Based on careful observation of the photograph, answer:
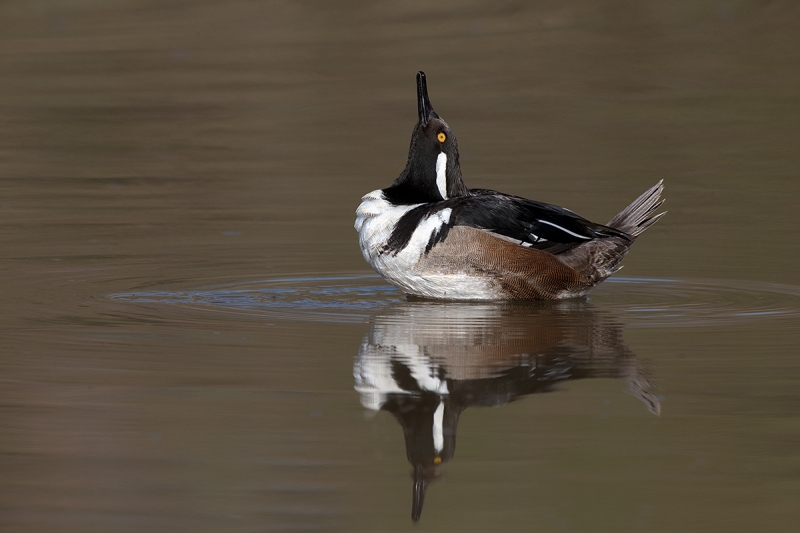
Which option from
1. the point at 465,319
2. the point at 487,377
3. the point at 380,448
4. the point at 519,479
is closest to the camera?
the point at 519,479

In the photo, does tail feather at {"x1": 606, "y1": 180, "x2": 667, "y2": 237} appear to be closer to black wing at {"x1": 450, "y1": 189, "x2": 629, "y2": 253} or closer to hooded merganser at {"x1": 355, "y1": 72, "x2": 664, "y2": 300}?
hooded merganser at {"x1": 355, "y1": 72, "x2": 664, "y2": 300}

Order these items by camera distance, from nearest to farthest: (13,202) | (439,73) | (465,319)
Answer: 1. (465,319)
2. (13,202)
3. (439,73)

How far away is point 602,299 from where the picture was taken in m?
9.41

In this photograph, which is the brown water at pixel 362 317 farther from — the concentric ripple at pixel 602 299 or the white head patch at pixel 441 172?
the white head patch at pixel 441 172

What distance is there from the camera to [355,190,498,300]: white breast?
9109mm

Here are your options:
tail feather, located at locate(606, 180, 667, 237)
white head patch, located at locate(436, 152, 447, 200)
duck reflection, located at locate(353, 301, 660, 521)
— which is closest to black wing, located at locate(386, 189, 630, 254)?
white head patch, located at locate(436, 152, 447, 200)

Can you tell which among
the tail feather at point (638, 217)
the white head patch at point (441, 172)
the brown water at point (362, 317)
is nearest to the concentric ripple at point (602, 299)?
the brown water at point (362, 317)

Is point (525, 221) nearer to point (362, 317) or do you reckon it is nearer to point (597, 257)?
point (597, 257)

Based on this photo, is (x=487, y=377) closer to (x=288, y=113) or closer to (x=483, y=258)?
(x=483, y=258)

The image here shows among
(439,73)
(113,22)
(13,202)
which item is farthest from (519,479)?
(113,22)

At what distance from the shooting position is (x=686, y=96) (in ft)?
64.4

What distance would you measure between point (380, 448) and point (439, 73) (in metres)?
16.2

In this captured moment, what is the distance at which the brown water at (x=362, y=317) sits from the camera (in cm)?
539

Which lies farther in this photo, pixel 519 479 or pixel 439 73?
pixel 439 73
